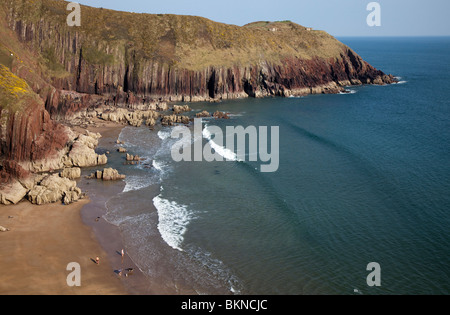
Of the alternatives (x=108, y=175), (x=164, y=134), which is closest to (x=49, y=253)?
(x=108, y=175)

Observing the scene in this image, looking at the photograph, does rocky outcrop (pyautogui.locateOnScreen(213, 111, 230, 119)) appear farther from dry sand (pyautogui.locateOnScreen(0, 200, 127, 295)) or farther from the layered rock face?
dry sand (pyautogui.locateOnScreen(0, 200, 127, 295))

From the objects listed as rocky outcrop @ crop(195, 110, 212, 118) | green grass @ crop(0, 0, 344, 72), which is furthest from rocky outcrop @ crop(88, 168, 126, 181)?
green grass @ crop(0, 0, 344, 72)

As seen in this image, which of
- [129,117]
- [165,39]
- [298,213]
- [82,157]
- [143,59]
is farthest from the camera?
[165,39]

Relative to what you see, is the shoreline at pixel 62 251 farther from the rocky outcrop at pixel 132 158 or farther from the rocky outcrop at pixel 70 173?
the rocky outcrop at pixel 132 158

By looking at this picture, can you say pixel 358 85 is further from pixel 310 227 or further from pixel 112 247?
pixel 112 247

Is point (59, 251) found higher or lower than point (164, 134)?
lower

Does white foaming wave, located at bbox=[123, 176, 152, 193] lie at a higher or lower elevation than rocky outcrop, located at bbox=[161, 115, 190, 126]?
lower

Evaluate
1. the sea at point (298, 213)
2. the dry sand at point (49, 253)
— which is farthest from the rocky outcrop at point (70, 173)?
the dry sand at point (49, 253)

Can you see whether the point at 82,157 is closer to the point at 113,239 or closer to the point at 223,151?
the point at 113,239
